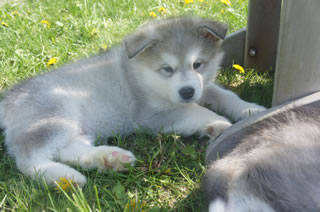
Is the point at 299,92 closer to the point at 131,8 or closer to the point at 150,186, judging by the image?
the point at 150,186

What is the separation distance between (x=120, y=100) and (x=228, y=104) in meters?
0.94

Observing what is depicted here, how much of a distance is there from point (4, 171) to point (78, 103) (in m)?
0.75

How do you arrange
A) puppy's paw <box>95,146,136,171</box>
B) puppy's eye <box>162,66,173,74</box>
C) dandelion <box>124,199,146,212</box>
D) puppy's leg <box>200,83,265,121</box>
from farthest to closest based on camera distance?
1. puppy's leg <box>200,83,265,121</box>
2. puppy's eye <box>162,66,173,74</box>
3. puppy's paw <box>95,146,136,171</box>
4. dandelion <box>124,199,146,212</box>

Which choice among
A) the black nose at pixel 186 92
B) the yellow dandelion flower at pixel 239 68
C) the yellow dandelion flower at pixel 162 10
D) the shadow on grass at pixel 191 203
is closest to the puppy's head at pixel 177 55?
the black nose at pixel 186 92

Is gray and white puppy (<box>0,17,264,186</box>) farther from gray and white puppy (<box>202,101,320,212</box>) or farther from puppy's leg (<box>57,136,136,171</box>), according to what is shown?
gray and white puppy (<box>202,101,320,212</box>)

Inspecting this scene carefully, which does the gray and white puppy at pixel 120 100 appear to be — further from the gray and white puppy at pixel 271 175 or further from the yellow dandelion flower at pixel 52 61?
the gray and white puppy at pixel 271 175

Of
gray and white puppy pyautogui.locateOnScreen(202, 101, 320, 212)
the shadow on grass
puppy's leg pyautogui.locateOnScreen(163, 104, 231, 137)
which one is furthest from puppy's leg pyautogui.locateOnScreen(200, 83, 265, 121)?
gray and white puppy pyautogui.locateOnScreen(202, 101, 320, 212)

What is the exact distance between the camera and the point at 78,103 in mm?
2816

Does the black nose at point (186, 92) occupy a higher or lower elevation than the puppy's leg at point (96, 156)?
higher

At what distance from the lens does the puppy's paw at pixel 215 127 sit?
2.63 m

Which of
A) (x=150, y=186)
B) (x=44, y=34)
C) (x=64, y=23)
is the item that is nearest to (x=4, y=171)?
(x=150, y=186)

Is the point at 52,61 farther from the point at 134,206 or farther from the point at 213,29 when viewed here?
the point at 134,206

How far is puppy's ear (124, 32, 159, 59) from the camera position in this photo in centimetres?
265

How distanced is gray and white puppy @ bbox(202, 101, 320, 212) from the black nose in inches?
42.6
